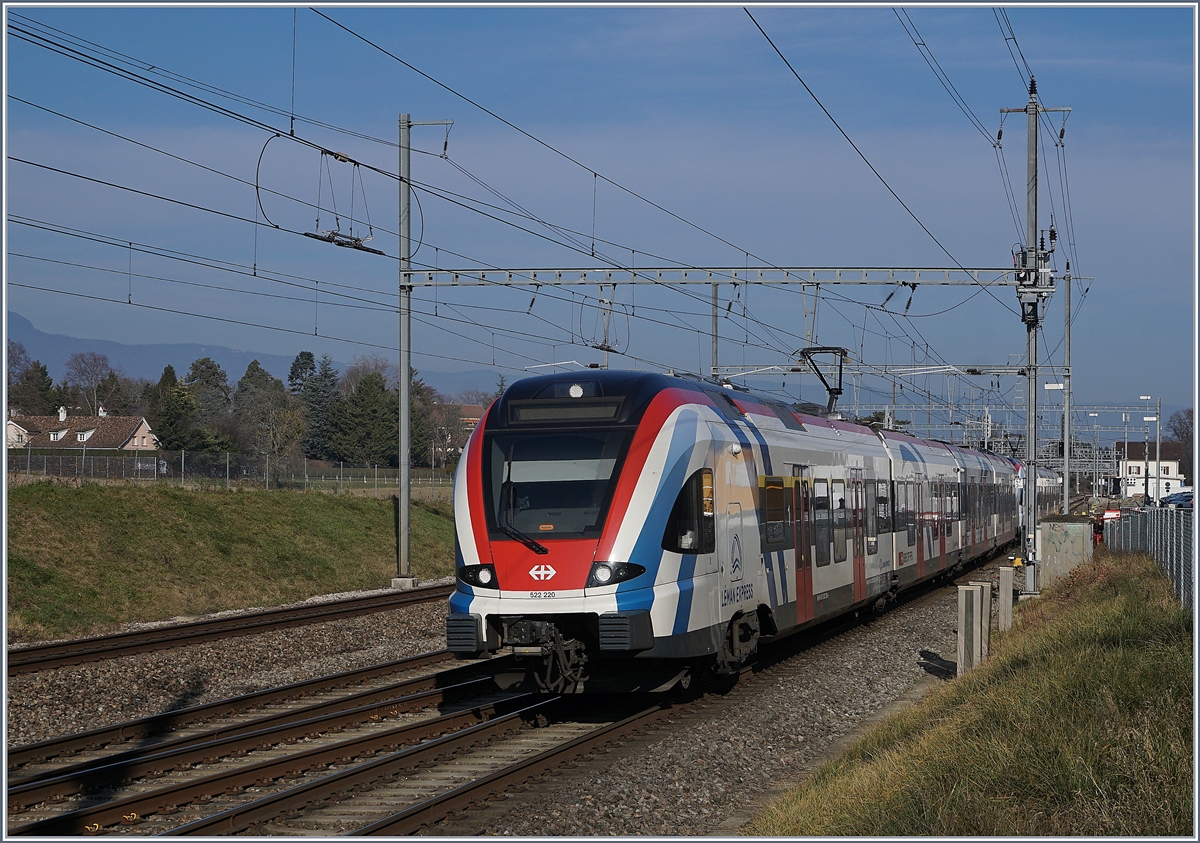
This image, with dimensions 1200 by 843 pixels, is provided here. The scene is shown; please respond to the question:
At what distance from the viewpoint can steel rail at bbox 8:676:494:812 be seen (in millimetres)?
9219

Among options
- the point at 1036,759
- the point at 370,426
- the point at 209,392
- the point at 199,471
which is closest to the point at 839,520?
the point at 1036,759

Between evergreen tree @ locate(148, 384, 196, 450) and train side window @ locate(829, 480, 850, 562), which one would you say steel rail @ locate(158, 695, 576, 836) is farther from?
evergreen tree @ locate(148, 384, 196, 450)

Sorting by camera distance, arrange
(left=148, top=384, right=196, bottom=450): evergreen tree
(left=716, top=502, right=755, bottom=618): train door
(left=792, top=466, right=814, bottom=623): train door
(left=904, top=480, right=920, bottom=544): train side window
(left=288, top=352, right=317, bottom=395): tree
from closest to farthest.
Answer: (left=716, top=502, right=755, bottom=618): train door, (left=792, top=466, right=814, bottom=623): train door, (left=904, top=480, right=920, bottom=544): train side window, (left=148, top=384, right=196, bottom=450): evergreen tree, (left=288, top=352, right=317, bottom=395): tree

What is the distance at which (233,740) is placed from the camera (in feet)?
34.7

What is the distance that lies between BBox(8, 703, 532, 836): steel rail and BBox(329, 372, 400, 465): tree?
7457 cm

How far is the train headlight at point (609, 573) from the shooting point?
36.4 feet

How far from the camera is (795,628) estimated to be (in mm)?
15406

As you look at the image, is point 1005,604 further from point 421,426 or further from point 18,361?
point 18,361

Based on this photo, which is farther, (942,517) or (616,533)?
(942,517)

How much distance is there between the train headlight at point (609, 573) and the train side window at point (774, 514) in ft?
10.9

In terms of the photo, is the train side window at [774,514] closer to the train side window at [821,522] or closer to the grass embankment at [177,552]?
the train side window at [821,522]

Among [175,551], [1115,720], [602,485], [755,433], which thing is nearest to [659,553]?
[602,485]

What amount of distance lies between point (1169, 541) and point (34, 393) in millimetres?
87367

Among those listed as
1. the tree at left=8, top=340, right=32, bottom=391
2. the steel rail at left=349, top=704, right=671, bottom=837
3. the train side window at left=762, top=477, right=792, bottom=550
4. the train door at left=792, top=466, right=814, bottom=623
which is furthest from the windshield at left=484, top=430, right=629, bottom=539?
the tree at left=8, top=340, right=32, bottom=391
